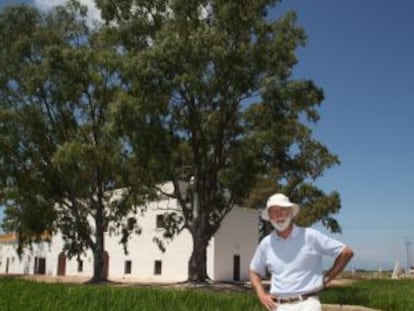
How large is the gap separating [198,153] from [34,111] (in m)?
10.2

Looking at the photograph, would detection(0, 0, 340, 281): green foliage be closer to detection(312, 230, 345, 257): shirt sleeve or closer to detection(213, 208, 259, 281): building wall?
detection(213, 208, 259, 281): building wall

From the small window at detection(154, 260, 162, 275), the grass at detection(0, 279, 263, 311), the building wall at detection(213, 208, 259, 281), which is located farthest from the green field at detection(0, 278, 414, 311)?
the small window at detection(154, 260, 162, 275)

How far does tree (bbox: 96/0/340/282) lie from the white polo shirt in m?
25.1

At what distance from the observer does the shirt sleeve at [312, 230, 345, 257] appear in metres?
5.91

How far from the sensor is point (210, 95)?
33.8 metres

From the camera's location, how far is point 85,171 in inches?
1499

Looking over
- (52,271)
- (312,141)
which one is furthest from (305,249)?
(52,271)

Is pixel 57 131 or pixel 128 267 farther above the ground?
pixel 57 131

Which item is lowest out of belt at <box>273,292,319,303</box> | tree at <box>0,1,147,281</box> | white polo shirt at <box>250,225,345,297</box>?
belt at <box>273,292,319,303</box>

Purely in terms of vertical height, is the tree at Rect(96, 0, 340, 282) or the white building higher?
the tree at Rect(96, 0, 340, 282)

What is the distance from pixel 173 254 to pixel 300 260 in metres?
45.6

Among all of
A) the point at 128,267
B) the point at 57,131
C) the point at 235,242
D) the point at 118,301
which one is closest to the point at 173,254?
the point at 235,242

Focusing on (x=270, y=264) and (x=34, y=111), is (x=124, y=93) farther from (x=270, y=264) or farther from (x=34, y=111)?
(x=270, y=264)

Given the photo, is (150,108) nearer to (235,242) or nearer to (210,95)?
(210,95)
